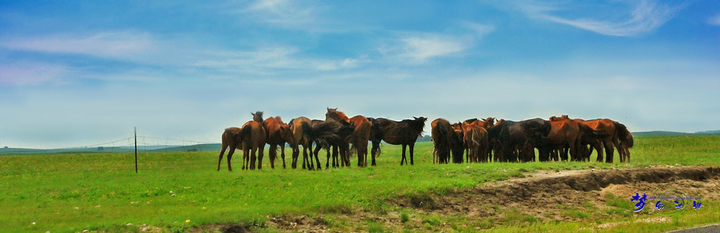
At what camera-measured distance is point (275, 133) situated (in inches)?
997

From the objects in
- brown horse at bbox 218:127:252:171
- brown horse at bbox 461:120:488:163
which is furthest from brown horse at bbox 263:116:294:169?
brown horse at bbox 461:120:488:163

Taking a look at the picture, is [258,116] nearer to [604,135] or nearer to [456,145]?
[456,145]

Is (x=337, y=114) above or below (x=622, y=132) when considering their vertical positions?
above

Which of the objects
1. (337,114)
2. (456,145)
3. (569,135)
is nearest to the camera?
(337,114)

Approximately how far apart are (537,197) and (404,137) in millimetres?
10364

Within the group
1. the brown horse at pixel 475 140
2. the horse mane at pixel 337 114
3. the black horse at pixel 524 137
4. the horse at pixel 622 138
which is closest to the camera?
the horse mane at pixel 337 114

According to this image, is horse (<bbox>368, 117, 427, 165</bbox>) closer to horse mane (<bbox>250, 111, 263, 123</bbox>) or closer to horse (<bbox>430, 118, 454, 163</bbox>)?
horse (<bbox>430, 118, 454, 163</bbox>)

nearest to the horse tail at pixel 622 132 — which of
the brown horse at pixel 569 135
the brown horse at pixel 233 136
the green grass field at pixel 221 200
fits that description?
the brown horse at pixel 569 135

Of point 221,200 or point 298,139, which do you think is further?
point 298,139

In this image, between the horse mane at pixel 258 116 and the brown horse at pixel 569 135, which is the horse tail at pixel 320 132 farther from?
the brown horse at pixel 569 135

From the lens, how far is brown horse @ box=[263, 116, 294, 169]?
82.0ft

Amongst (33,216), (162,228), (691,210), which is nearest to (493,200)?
(691,210)

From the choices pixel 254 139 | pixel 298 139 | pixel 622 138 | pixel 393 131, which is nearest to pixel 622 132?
pixel 622 138

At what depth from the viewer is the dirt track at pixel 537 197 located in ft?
44.7
